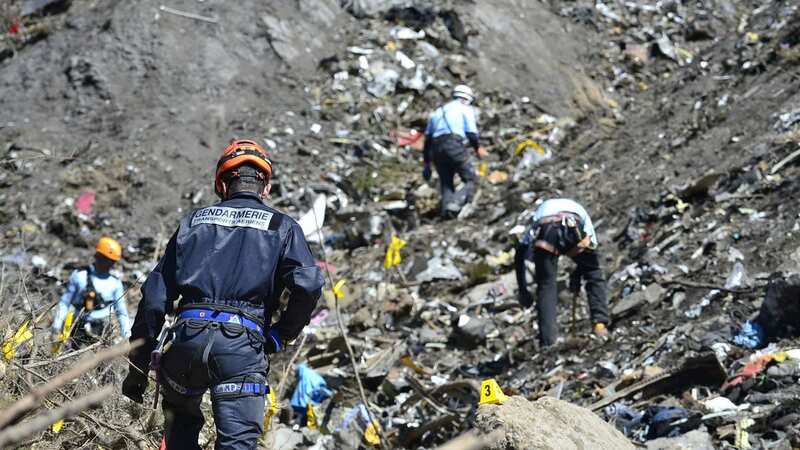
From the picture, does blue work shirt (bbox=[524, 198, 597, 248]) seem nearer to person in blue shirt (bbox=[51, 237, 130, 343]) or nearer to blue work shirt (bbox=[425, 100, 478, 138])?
person in blue shirt (bbox=[51, 237, 130, 343])

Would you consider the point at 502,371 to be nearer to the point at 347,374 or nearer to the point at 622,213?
the point at 347,374

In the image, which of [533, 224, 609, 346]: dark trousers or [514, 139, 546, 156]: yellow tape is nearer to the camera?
[533, 224, 609, 346]: dark trousers

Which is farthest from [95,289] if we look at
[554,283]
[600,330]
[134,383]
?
[600,330]

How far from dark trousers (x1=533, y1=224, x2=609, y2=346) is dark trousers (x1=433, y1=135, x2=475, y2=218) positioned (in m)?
3.40

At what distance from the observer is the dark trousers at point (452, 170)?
9.95 m

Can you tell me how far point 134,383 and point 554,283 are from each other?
12.5 ft

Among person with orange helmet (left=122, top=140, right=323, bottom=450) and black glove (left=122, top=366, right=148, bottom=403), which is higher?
person with orange helmet (left=122, top=140, right=323, bottom=450)

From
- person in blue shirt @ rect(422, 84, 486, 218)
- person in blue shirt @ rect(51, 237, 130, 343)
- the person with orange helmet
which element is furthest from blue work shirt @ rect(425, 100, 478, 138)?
the person with orange helmet

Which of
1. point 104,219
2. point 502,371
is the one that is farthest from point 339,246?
point 502,371

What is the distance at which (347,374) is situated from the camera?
22.1 feet

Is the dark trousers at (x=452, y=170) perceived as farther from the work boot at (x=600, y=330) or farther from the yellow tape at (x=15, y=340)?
the yellow tape at (x=15, y=340)

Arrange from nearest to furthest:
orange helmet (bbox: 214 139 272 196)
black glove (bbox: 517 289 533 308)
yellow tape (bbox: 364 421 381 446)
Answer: orange helmet (bbox: 214 139 272 196) < yellow tape (bbox: 364 421 381 446) < black glove (bbox: 517 289 533 308)

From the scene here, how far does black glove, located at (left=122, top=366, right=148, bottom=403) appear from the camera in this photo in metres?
3.51

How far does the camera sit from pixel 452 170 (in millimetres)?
10188
